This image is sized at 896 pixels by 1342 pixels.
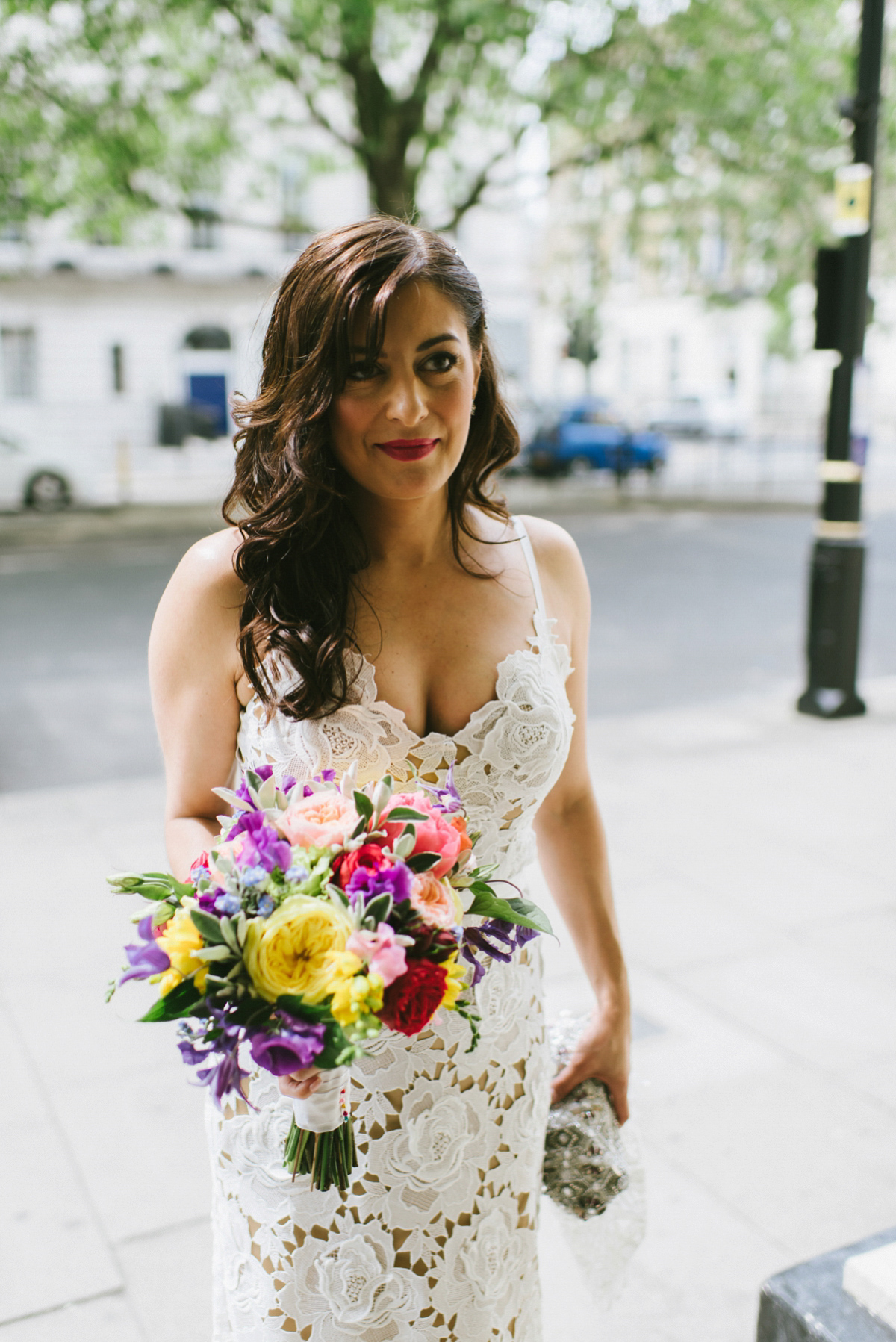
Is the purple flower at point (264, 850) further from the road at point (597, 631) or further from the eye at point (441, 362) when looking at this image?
the road at point (597, 631)

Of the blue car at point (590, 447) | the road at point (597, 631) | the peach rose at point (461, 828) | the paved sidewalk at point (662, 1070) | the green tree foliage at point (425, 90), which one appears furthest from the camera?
the blue car at point (590, 447)

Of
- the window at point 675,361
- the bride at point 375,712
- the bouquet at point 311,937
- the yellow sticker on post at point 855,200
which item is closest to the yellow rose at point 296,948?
the bouquet at point 311,937

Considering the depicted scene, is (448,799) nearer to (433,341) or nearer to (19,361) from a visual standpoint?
(433,341)

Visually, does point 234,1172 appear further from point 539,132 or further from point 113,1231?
point 539,132

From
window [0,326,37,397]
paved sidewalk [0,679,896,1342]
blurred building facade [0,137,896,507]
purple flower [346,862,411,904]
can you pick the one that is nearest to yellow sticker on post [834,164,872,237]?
paved sidewalk [0,679,896,1342]

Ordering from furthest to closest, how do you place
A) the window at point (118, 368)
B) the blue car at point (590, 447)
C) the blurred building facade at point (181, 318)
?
the window at point (118, 368) < the blue car at point (590, 447) < the blurred building facade at point (181, 318)

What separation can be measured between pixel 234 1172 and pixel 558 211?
70.1 feet

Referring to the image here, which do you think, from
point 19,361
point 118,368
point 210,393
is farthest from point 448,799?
point 210,393

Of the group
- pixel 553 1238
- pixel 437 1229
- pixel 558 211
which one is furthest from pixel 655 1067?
pixel 558 211

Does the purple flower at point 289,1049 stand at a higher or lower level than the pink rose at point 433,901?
lower

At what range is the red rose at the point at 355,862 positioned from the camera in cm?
139

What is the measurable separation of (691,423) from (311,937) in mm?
39560

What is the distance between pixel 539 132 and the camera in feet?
55.0

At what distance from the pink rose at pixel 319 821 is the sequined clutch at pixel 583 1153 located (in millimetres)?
985
